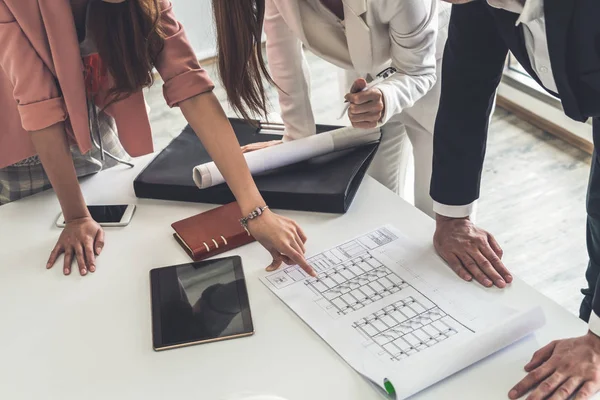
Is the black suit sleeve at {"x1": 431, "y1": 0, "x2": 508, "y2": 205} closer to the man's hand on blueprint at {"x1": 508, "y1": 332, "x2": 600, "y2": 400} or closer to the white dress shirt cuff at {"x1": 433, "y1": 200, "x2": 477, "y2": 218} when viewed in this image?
the white dress shirt cuff at {"x1": 433, "y1": 200, "x2": 477, "y2": 218}

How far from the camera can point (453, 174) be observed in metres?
1.14

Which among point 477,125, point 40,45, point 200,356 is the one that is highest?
point 40,45

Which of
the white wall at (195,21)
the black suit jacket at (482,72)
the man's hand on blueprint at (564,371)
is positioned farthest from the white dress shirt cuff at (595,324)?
the white wall at (195,21)

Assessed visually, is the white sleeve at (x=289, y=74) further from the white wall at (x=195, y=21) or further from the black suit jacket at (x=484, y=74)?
the white wall at (x=195, y=21)

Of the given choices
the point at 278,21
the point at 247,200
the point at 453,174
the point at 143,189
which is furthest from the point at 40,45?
the point at 453,174

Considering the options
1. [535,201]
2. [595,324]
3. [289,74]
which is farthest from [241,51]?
[535,201]

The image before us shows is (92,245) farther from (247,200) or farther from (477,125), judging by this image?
Answer: (477,125)

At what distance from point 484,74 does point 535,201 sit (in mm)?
1415

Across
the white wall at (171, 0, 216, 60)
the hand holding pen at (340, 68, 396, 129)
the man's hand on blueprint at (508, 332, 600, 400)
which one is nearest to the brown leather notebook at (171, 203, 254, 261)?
the hand holding pen at (340, 68, 396, 129)

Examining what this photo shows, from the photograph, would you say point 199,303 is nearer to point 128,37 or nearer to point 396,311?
point 396,311

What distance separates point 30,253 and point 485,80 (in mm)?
804

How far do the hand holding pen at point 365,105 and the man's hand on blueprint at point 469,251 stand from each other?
8.6 inches

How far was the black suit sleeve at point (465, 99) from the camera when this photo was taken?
1.02 m

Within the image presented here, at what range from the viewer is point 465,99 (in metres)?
1.09
